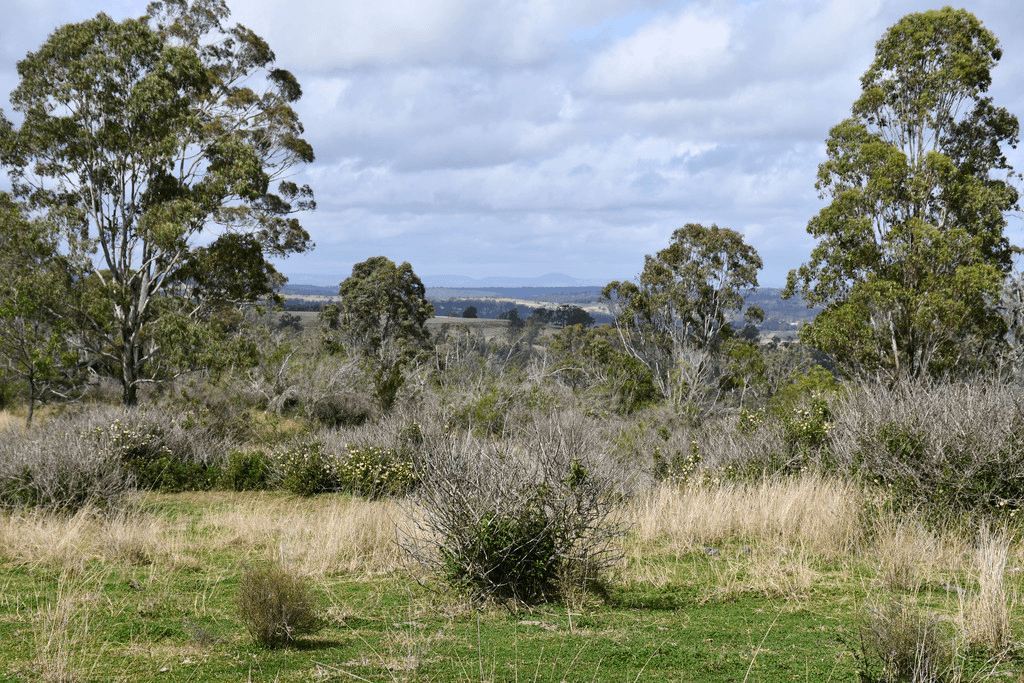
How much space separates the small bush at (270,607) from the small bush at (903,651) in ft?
11.1

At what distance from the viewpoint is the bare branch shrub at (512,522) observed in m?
5.91

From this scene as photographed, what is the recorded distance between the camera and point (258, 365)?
22859mm

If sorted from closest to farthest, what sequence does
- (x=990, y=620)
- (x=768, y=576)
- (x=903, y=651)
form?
(x=903, y=651) → (x=990, y=620) → (x=768, y=576)

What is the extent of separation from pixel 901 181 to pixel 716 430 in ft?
28.0

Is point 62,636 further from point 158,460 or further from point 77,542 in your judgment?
point 158,460

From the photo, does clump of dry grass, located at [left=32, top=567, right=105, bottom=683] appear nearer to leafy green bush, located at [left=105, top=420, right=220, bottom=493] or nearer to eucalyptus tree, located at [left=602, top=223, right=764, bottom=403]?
leafy green bush, located at [left=105, top=420, right=220, bottom=493]

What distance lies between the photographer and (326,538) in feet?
27.3

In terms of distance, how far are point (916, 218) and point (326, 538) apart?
51.1 feet

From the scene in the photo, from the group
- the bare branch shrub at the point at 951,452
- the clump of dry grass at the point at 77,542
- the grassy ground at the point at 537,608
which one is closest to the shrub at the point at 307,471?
the grassy ground at the point at 537,608

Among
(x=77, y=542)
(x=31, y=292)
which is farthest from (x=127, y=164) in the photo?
(x=77, y=542)

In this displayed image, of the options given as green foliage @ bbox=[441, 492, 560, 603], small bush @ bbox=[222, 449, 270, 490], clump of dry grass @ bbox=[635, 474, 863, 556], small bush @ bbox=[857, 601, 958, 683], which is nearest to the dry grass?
green foliage @ bbox=[441, 492, 560, 603]

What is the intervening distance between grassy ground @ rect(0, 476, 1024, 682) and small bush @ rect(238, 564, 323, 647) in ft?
0.44

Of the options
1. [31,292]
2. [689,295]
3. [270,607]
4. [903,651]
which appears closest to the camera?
[903,651]

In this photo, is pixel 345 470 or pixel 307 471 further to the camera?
pixel 307 471
